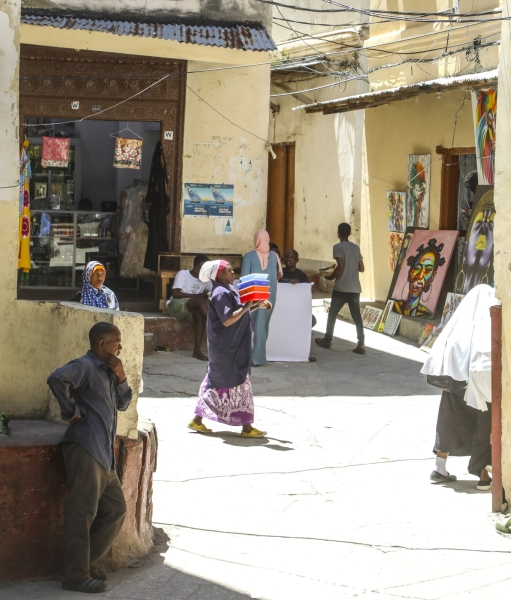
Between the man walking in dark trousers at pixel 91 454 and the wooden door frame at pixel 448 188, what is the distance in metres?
9.52

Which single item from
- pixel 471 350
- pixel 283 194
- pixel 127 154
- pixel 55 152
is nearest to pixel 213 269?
pixel 471 350

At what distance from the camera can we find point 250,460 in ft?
24.3

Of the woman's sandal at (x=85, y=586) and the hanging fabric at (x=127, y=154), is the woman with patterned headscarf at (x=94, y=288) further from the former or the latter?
the hanging fabric at (x=127, y=154)

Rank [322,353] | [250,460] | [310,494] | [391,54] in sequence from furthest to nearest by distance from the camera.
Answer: [391,54] → [322,353] → [250,460] → [310,494]

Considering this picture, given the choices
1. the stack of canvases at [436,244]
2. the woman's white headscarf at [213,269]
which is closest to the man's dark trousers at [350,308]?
the stack of canvases at [436,244]

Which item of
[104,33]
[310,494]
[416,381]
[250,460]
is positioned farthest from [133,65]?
[310,494]

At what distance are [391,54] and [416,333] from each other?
4.43 meters

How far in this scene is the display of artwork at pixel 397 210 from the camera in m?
14.6

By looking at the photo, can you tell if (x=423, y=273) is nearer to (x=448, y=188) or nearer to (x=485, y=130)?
(x=448, y=188)

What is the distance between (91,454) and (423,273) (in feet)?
31.1

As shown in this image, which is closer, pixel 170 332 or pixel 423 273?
pixel 170 332

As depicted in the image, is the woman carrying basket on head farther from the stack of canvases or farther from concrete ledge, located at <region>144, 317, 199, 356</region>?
the stack of canvases

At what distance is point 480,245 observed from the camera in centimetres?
1180

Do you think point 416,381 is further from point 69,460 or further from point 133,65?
point 69,460
